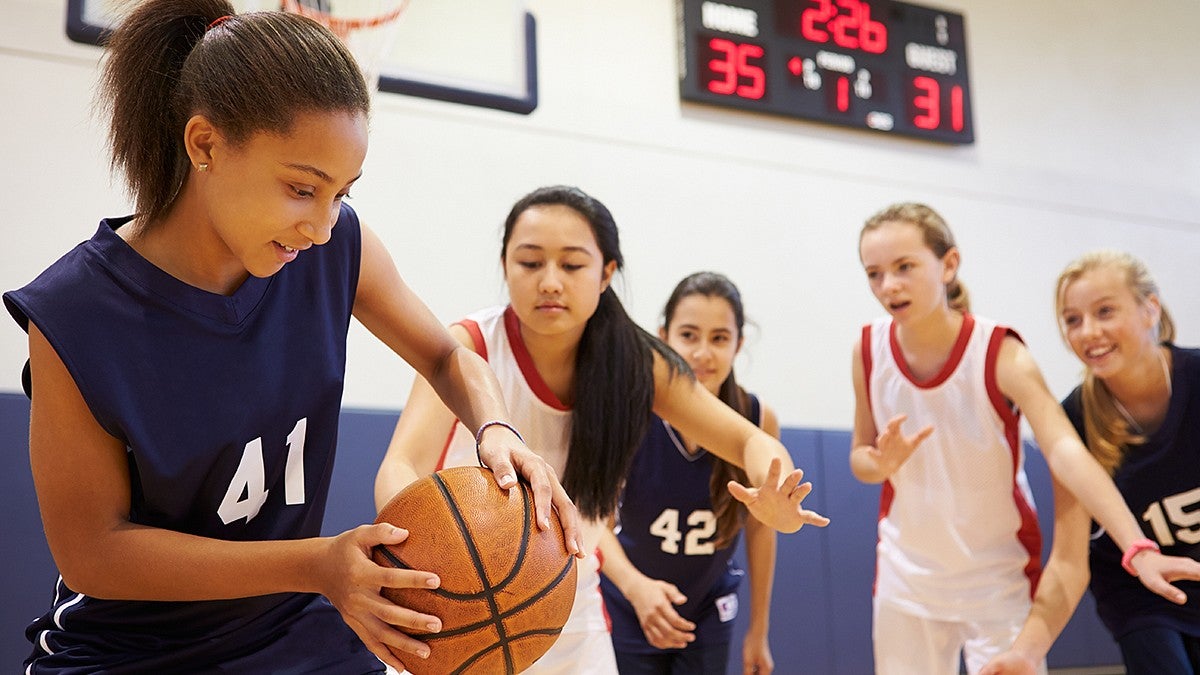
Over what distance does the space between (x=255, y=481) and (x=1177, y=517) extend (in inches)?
114

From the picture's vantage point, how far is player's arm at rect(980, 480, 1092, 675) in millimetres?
2971

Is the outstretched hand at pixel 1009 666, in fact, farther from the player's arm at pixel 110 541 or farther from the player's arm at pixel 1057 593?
the player's arm at pixel 110 541

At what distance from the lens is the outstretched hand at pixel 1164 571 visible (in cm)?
277

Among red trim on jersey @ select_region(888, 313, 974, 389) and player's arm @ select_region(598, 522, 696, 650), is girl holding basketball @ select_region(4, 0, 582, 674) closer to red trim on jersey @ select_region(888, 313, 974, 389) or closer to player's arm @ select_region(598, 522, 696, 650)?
player's arm @ select_region(598, 522, 696, 650)

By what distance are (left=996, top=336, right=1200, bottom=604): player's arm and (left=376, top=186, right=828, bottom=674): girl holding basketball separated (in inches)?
43.4

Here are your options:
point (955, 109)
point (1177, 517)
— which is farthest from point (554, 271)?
point (955, 109)

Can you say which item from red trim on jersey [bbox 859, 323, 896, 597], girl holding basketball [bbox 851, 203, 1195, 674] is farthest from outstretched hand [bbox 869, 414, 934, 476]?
red trim on jersey [bbox 859, 323, 896, 597]

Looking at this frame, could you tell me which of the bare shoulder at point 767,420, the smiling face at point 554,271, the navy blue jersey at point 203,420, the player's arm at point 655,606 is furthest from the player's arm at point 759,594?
the navy blue jersey at point 203,420

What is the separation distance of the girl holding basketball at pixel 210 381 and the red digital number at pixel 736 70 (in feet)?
14.4

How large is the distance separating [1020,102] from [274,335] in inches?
249

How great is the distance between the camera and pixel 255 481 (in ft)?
5.30

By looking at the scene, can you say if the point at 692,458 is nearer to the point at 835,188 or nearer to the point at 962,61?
the point at 835,188

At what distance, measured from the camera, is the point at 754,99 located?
587cm

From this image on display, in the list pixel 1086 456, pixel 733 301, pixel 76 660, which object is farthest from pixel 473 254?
pixel 76 660
